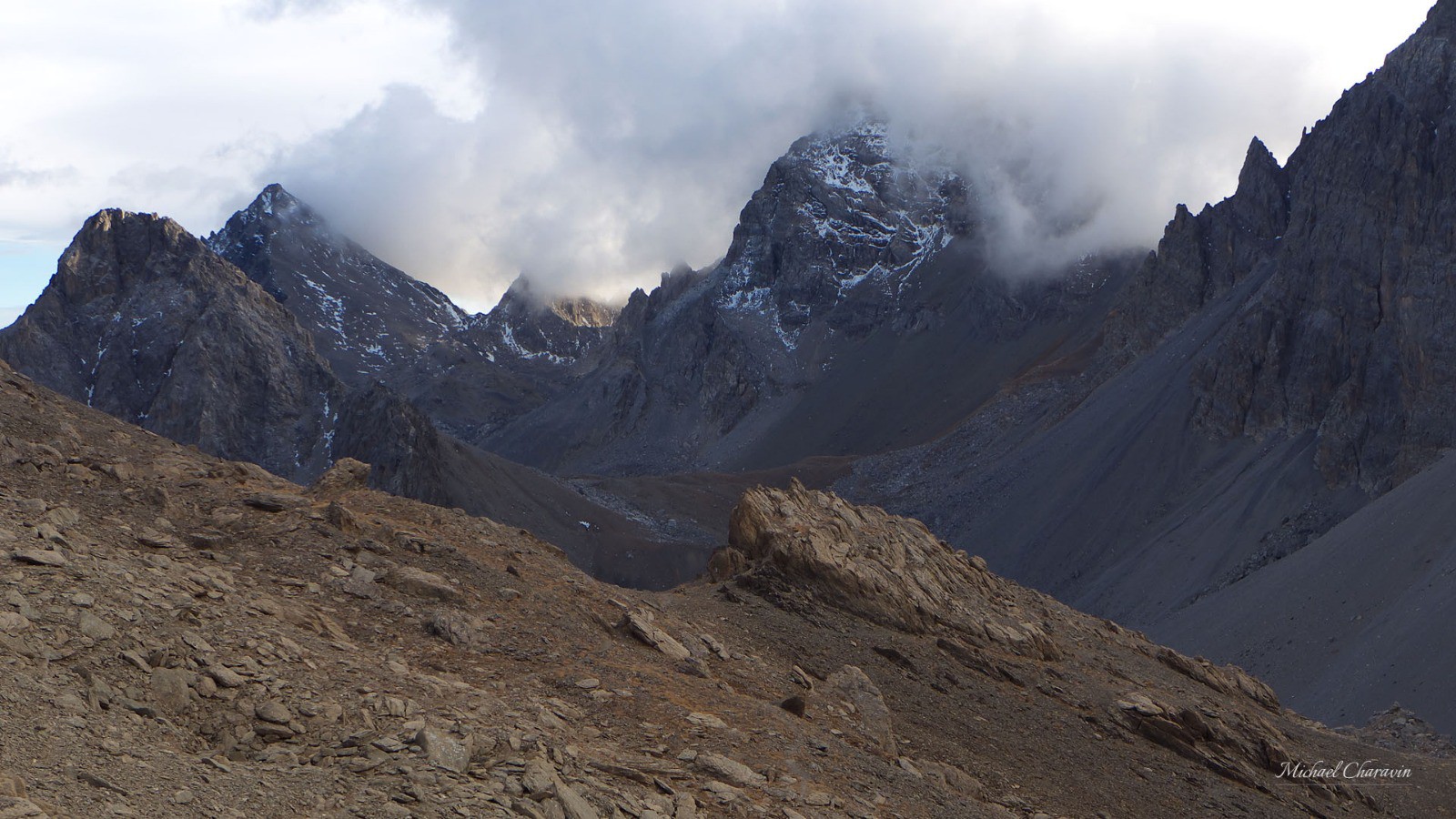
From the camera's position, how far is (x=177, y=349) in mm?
110625

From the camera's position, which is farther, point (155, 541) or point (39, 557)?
point (155, 541)

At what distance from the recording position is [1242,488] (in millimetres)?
72688

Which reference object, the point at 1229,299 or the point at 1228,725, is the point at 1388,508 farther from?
the point at 1229,299

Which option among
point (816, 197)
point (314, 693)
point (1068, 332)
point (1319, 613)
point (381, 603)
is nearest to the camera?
point (314, 693)

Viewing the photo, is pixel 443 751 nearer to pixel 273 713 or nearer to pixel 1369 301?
pixel 273 713

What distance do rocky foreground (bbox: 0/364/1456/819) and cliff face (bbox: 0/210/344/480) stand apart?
302 feet

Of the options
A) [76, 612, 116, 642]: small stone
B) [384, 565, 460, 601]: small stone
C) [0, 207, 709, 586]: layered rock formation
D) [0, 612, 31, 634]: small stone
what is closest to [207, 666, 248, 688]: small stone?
[76, 612, 116, 642]: small stone

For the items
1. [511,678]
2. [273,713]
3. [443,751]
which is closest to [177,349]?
[511,678]

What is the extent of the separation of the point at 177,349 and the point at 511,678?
10876cm

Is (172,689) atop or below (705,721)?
below

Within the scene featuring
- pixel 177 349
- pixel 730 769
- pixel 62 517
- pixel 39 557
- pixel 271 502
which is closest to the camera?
pixel 39 557

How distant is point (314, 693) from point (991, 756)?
920 cm

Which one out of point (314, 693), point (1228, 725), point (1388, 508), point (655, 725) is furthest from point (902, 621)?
point (1388, 508)

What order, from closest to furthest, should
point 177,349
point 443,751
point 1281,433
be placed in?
point 443,751 → point 1281,433 → point 177,349
